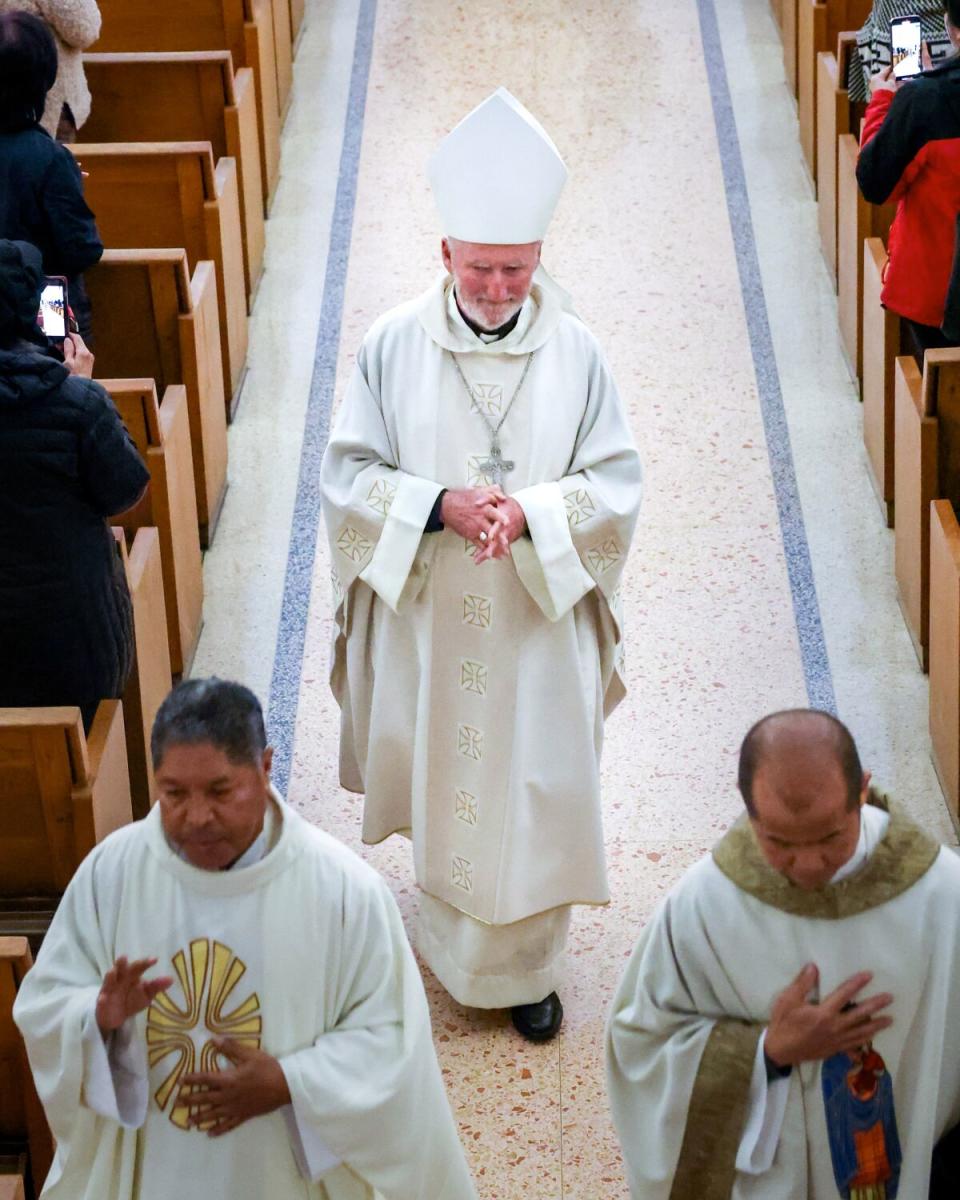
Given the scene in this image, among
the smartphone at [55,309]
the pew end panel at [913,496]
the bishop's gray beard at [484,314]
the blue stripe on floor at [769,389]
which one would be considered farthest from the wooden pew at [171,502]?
the pew end panel at [913,496]

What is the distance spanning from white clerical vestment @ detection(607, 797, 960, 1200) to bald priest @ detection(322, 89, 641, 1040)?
112 centimetres

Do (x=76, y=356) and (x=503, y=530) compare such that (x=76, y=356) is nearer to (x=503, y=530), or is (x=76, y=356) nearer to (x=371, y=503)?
(x=371, y=503)

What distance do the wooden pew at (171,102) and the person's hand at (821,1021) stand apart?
476cm

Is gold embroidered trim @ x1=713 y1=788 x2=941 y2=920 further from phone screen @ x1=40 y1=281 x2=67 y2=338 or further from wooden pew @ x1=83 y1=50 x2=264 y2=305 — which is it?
wooden pew @ x1=83 y1=50 x2=264 y2=305

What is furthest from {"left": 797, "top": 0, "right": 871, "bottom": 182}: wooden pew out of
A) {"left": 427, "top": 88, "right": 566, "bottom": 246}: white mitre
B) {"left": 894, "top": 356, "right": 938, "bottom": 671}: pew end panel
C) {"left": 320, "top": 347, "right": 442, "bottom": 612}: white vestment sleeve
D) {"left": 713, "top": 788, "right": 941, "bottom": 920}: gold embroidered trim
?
{"left": 713, "top": 788, "right": 941, "bottom": 920}: gold embroidered trim

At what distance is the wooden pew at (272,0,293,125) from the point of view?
8297mm

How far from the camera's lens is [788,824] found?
270cm

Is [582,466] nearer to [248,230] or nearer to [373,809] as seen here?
[373,809]

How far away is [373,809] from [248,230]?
11.0 feet

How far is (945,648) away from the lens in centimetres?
481

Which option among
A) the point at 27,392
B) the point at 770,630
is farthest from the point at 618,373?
the point at 27,392

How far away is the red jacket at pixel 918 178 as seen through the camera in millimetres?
5254

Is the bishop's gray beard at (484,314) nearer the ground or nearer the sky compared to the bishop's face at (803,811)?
nearer the sky

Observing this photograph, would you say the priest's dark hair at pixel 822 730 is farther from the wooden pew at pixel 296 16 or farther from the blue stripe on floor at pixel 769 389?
the wooden pew at pixel 296 16
